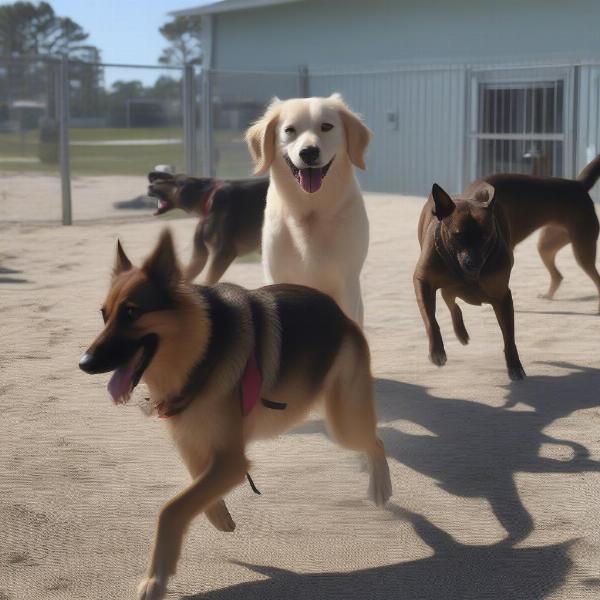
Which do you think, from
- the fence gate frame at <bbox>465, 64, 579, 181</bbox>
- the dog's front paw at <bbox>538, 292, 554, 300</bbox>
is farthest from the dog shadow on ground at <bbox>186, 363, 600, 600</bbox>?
the fence gate frame at <bbox>465, 64, 579, 181</bbox>

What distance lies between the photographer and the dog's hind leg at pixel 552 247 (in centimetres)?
938

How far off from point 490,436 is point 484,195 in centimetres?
201

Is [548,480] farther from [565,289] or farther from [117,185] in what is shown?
[117,185]

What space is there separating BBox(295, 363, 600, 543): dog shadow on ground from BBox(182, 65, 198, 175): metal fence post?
1226 cm

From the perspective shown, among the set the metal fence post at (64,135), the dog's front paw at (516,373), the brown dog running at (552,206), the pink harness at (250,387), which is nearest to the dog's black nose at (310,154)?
the dog's front paw at (516,373)

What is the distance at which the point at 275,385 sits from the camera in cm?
404

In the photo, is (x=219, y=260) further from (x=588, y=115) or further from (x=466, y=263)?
(x=588, y=115)

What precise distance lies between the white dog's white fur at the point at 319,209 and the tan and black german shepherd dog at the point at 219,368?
1713 mm

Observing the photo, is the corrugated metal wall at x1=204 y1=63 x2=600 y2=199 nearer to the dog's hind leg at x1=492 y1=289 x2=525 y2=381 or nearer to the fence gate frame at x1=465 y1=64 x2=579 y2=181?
the fence gate frame at x1=465 y1=64 x2=579 y2=181

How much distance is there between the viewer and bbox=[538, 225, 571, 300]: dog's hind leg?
9375 mm

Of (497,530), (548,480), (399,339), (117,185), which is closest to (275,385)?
(497,530)

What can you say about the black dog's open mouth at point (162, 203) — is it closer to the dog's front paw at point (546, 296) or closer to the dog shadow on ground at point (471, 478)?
the dog's front paw at point (546, 296)

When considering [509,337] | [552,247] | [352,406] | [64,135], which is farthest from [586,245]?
[64,135]

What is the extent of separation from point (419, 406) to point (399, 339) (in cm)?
184
